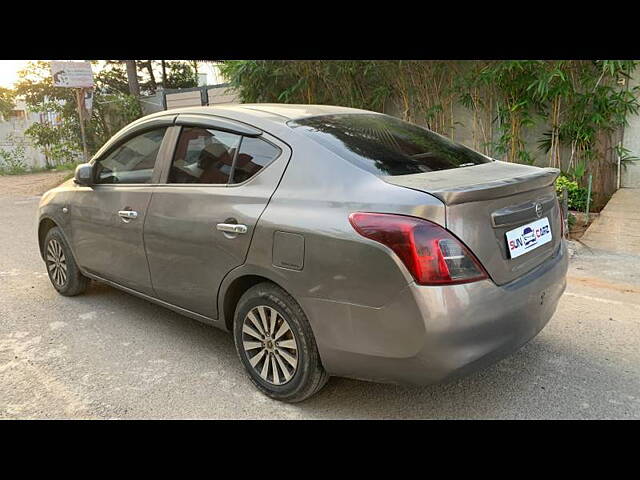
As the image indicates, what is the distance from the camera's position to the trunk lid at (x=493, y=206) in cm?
217

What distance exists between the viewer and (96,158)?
3.88m

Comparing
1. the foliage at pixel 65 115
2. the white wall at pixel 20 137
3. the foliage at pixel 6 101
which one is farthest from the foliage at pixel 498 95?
the foliage at pixel 6 101

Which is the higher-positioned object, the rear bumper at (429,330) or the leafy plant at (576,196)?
the rear bumper at (429,330)

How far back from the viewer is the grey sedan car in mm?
2152

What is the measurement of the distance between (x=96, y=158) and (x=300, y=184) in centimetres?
208

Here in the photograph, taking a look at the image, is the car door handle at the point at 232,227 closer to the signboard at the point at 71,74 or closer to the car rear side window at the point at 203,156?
the car rear side window at the point at 203,156

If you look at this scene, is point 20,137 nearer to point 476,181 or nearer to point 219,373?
point 219,373

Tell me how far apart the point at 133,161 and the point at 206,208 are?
1.03m

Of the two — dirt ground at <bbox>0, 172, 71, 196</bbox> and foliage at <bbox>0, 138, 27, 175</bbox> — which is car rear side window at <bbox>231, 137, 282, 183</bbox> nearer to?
dirt ground at <bbox>0, 172, 71, 196</bbox>

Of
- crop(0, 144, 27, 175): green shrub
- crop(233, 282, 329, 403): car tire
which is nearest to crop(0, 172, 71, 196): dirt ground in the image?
crop(0, 144, 27, 175): green shrub

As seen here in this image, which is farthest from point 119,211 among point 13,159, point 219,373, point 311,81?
point 13,159

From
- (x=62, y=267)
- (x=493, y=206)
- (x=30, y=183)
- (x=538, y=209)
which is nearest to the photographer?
(x=493, y=206)

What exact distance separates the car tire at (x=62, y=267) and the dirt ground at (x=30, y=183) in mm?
7948

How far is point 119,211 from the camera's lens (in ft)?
11.5
